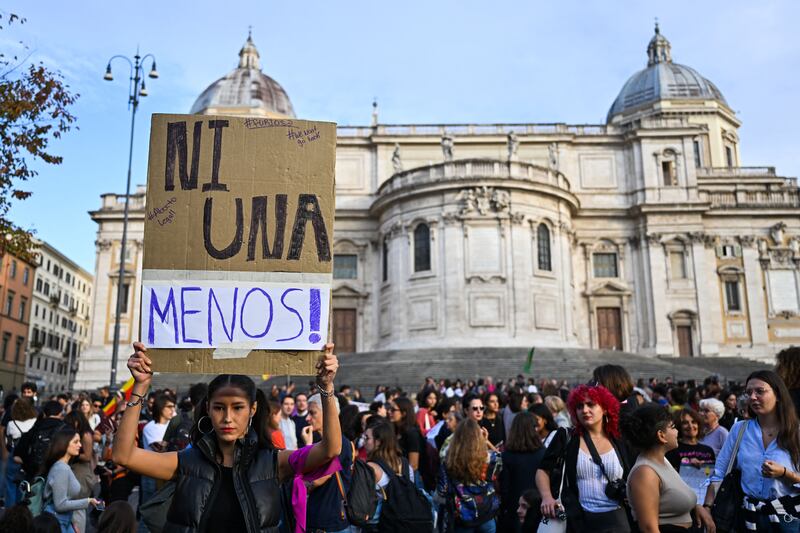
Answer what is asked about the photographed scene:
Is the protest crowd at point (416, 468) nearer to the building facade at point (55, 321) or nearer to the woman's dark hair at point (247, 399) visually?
the woman's dark hair at point (247, 399)

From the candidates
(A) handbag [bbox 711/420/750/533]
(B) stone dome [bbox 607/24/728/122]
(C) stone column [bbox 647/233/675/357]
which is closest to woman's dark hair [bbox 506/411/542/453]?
(A) handbag [bbox 711/420/750/533]

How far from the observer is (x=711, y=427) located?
7031 millimetres

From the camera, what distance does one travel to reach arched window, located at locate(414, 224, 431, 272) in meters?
37.5

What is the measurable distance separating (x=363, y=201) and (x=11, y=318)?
3432cm

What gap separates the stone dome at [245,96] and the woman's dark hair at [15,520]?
4805 cm

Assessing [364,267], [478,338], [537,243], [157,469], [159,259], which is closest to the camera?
[157,469]

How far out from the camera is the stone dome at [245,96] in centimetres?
5069

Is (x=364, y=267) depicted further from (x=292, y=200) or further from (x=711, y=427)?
(x=292, y=200)

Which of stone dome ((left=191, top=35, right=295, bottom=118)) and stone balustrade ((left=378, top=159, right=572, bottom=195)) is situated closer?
stone balustrade ((left=378, top=159, right=572, bottom=195))

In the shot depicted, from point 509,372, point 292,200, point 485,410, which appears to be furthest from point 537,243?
point 292,200

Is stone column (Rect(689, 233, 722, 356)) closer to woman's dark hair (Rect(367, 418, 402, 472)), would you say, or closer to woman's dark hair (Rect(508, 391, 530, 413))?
woman's dark hair (Rect(508, 391, 530, 413))

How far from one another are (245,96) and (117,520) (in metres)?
51.3

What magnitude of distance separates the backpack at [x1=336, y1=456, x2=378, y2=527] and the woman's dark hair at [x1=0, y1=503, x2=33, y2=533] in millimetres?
2267

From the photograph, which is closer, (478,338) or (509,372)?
(509,372)
